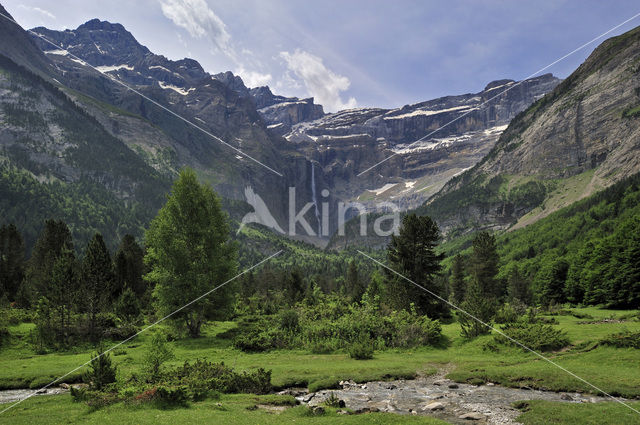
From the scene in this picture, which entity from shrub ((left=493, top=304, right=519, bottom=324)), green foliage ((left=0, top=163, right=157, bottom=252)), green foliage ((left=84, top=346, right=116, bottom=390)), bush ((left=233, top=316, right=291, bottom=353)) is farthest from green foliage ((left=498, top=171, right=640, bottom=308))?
green foliage ((left=0, top=163, right=157, bottom=252))

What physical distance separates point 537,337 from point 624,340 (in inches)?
209

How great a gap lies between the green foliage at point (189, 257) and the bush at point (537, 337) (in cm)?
2622

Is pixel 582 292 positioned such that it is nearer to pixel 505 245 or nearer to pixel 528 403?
pixel 528 403

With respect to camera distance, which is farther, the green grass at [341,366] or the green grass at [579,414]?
the green grass at [341,366]

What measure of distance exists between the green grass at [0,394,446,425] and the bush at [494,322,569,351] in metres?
16.5

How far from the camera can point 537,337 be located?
25625 mm

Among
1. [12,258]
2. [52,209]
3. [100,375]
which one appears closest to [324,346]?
[100,375]

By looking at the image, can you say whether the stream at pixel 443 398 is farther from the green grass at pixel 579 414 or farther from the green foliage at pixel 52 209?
the green foliage at pixel 52 209

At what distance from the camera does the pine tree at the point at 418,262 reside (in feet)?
133

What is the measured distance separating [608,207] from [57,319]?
16002cm

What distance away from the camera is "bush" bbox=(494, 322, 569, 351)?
24.6 metres

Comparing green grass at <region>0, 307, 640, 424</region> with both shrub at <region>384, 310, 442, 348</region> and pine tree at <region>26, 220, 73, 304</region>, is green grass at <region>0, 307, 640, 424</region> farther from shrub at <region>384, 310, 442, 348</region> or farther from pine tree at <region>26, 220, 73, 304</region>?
pine tree at <region>26, 220, 73, 304</region>

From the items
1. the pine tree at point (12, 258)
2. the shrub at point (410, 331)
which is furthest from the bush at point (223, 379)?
the pine tree at point (12, 258)

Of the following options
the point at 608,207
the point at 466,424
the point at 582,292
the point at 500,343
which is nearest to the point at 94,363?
the point at 466,424
